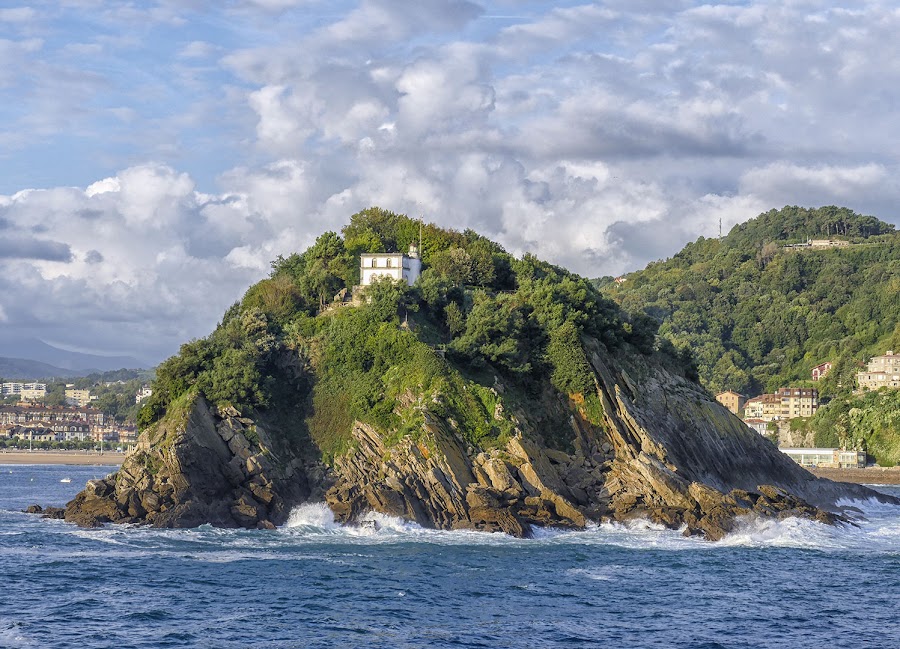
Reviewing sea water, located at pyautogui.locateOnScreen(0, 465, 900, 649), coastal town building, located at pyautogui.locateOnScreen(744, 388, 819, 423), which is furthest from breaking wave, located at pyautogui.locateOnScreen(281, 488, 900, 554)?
coastal town building, located at pyautogui.locateOnScreen(744, 388, 819, 423)

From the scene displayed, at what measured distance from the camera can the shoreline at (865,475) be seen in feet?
384

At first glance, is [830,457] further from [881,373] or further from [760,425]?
[881,373]

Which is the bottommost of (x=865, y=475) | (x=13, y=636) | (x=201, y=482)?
(x=13, y=636)

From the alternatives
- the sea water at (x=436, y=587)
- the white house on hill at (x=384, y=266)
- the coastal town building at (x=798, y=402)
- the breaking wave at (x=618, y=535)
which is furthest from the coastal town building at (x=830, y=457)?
the sea water at (x=436, y=587)

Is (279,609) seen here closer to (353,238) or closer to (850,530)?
(850,530)

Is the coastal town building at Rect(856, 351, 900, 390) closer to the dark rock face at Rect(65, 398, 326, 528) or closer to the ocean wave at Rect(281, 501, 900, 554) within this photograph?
the ocean wave at Rect(281, 501, 900, 554)

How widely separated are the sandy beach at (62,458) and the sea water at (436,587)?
3989 inches

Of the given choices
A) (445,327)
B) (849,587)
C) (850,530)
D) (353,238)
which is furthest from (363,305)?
(849,587)

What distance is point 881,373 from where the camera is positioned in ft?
507

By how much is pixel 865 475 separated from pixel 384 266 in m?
66.8

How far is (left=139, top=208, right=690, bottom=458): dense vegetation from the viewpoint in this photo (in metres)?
60.5

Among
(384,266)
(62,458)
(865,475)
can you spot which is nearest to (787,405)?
(865,475)

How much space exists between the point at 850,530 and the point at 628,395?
14.6 meters

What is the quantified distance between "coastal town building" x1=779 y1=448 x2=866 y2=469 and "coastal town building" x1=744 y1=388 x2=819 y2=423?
2147 cm
